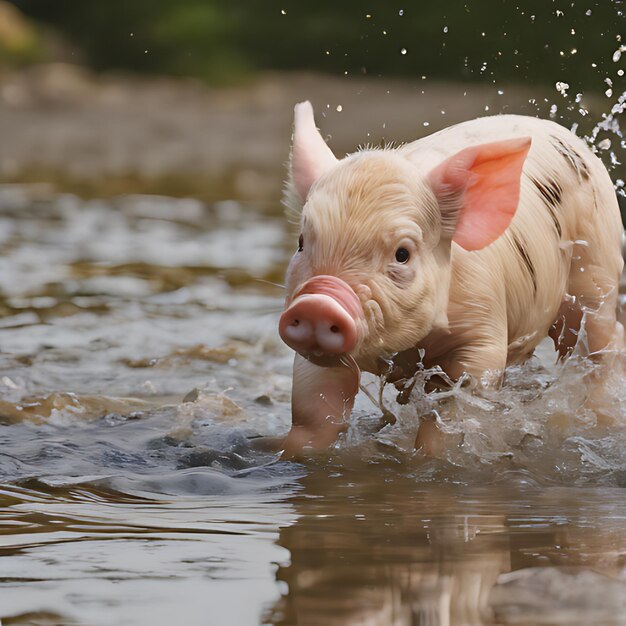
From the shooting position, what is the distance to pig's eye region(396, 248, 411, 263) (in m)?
3.04

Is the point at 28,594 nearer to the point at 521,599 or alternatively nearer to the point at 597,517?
the point at 521,599

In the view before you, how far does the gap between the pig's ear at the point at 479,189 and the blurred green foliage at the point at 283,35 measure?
38.8 ft

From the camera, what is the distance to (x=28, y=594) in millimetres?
2090

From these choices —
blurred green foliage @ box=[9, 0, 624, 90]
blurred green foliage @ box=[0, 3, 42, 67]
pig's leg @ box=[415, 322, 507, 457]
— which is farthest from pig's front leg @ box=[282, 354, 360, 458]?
blurred green foliage @ box=[0, 3, 42, 67]

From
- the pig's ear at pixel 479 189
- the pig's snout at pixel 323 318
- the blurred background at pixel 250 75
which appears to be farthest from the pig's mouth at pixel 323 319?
the blurred background at pixel 250 75

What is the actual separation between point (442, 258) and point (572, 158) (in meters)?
0.76

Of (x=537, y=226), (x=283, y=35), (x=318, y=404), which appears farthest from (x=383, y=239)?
Result: (x=283, y=35)

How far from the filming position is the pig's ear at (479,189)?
3.21 meters

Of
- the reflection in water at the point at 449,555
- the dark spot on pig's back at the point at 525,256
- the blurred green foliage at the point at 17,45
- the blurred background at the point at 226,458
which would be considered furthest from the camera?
the blurred green foliage at the point at 17,45

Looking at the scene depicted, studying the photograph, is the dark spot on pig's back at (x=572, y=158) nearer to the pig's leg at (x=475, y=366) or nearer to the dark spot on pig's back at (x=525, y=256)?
the dark spot on pig's back at (x=525, y=256)

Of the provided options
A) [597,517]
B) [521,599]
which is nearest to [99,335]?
[597,517]

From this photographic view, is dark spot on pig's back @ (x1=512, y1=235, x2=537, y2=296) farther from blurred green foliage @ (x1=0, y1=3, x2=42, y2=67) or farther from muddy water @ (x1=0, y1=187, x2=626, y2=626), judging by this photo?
blurred green foliage @ (x1=0, y1=3, x2=42, y2=67)

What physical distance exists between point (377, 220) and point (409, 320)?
0.76ft

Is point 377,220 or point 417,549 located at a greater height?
point 377,220
